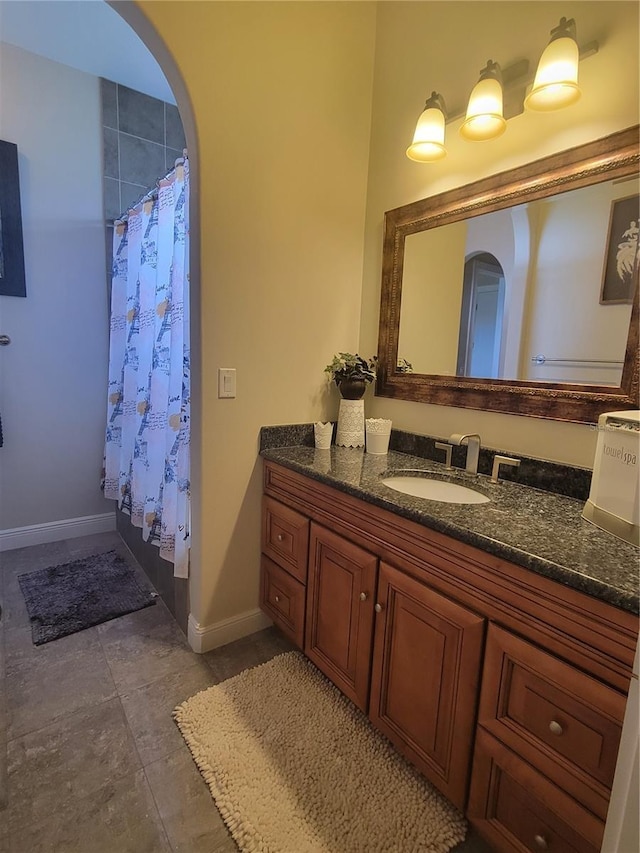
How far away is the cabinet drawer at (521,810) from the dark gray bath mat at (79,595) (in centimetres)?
162

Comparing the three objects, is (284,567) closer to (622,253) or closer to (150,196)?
(622,253)

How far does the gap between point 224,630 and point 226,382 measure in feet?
3.45

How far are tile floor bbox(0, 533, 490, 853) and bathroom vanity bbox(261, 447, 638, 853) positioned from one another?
12.9 inches

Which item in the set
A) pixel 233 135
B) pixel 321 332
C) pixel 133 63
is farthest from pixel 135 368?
pixel 133 63

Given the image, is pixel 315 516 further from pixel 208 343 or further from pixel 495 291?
pixel 495 291

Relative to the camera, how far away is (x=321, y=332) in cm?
187

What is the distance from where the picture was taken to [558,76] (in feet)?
3.69

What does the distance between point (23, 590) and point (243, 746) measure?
1.49 metres

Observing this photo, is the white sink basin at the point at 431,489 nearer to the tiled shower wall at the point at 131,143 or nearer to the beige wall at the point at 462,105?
the beige wall at the point at 462,105

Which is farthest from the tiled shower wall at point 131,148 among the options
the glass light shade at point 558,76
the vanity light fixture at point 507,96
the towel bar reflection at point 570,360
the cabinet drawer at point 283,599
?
the glass light shade at point 558,76

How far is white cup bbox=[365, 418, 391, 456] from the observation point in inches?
68.6

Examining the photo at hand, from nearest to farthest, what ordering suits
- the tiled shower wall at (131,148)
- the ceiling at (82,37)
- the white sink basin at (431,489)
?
the white sink basin at (431,489) → the ceiling at (82,37) → the tiled shower wall at (131,148)

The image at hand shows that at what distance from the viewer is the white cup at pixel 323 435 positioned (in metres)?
1.79

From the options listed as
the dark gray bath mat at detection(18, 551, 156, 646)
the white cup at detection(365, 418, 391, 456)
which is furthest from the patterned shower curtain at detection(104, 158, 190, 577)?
the white cup at detection(365, 418, 391, 456)
